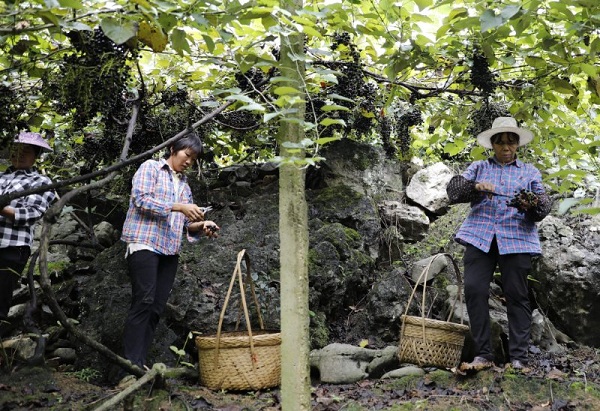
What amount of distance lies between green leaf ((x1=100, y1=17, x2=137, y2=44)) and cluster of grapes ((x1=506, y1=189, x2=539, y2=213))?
9.18 feet

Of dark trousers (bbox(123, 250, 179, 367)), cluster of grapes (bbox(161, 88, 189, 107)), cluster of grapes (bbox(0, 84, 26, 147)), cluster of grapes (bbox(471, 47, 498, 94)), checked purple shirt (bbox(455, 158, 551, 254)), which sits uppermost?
cluster of grapes (bbox(161, 88, 189, 107))

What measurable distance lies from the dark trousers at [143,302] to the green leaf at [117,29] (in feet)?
5.90

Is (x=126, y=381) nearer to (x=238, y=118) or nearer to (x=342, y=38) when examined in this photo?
(x=238, y=118)

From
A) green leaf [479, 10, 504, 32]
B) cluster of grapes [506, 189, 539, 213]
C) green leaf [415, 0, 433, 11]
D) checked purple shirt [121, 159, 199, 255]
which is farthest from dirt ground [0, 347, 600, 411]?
green leaf [415, 0, 433, 11]

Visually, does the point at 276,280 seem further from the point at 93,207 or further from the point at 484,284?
the point at 93,207

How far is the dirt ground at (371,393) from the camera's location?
9.80 feet

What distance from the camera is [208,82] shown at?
3.83m

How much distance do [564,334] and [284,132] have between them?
14.0 ft

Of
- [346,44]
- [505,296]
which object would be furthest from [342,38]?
[505,296]

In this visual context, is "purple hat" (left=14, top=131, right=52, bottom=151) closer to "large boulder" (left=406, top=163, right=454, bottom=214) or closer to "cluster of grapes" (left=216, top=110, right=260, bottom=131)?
"cluster of grapes" (left=216, top=110, right=260, bottom=131)

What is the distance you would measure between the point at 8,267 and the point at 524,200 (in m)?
3.72

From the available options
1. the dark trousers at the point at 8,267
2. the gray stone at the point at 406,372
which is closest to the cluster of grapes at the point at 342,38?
the gray stone at the point at 406,372

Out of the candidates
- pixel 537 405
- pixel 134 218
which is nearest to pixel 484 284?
pixel 537 405

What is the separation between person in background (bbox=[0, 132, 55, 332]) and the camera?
3715 millimetres
